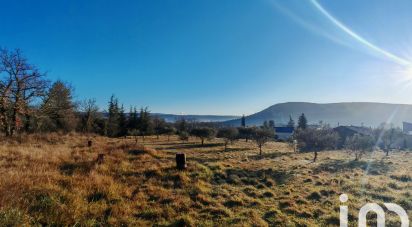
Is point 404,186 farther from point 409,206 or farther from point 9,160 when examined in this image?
point 9,160

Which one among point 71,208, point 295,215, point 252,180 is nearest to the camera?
point 71,208

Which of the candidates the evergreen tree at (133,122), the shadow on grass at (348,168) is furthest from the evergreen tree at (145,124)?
the shadow on grass at (348,168)

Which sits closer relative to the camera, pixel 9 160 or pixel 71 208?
pixel 71 208

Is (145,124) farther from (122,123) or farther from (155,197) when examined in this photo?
(155,197)

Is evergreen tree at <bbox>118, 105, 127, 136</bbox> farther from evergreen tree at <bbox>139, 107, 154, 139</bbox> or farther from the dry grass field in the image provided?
the dry grass field

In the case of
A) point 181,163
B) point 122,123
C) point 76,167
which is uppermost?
point 122,123

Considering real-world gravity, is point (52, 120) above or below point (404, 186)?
above

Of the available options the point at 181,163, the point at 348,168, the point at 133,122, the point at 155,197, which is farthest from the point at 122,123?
the point at 155,197

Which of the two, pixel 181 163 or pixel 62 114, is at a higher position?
pixel 62 114

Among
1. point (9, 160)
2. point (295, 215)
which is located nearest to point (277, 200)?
point (295, 215)

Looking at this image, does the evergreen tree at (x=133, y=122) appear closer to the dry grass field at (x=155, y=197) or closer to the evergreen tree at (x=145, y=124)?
the evergreen tree at (x=145, y=124)

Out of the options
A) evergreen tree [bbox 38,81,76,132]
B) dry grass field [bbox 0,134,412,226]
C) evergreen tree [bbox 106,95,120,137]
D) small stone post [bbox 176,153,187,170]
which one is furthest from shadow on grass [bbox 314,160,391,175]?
evergreen tree [bbox 106,95,120,137]

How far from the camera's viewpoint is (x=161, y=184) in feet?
33.0

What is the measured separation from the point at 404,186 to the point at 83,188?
16816mm
